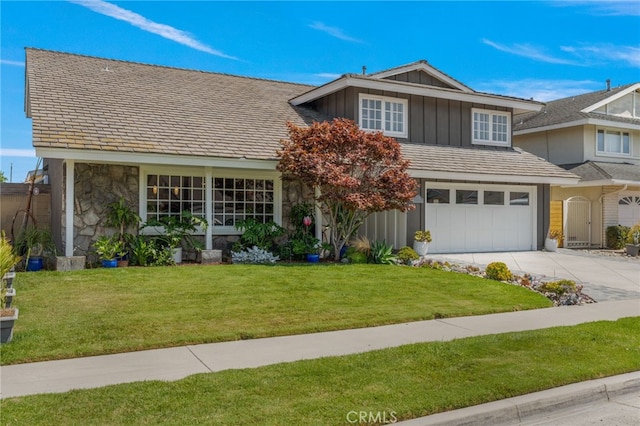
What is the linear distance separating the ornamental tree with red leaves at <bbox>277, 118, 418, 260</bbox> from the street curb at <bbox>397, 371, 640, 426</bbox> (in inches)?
303

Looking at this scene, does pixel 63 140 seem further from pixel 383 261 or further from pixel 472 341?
pixel 472 341

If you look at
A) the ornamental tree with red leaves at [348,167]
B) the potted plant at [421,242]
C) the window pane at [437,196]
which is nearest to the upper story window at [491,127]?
the window pane at [437,196]

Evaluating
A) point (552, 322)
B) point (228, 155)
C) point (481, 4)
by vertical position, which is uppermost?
point (481, 4)

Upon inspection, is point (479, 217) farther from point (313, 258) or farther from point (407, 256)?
point (313, 258)

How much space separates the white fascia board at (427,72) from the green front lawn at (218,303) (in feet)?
25.6

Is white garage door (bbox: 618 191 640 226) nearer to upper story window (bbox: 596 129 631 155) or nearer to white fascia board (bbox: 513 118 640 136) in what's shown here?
upper story window (bbox: 596 129 631 155)

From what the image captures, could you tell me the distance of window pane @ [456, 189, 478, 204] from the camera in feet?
54.9

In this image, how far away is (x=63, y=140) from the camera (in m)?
11.1

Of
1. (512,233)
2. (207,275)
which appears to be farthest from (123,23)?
(512,233)

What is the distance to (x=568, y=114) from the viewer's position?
23141mm

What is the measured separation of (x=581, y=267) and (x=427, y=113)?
6999mm

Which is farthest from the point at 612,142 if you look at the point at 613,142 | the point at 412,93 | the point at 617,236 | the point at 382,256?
the point at 382,256

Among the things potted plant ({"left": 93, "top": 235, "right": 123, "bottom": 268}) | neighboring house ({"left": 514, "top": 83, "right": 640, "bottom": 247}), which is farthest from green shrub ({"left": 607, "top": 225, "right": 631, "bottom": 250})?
potted plant ({"left": 93, "top": 235, "right": 123, "bottom": 268})

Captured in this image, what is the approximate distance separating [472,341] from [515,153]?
46.5 ft
